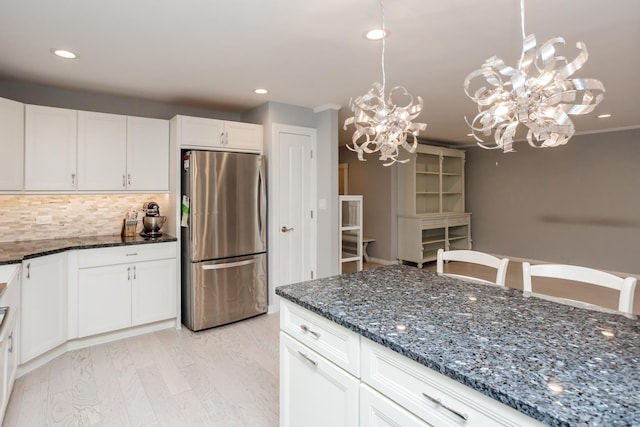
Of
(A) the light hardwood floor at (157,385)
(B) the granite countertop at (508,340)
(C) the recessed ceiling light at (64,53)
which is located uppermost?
(C) the recessed ceiling light at (64,53)

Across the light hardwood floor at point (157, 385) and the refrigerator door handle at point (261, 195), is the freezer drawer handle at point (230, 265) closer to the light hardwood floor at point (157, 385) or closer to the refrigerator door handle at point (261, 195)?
the refrigerator door handle at point (261, 195)

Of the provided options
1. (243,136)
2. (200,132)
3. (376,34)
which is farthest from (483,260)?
(200,132)

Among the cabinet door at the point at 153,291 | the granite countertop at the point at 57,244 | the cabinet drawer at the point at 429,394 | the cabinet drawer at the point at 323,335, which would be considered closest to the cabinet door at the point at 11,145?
the granite countertop at the point at 57,244

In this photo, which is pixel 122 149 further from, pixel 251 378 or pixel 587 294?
pixel 587 294

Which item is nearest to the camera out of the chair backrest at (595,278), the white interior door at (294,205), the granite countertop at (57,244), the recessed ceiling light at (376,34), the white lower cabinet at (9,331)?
the chair backrest at (595,278)

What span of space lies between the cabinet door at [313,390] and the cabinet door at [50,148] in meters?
2.66

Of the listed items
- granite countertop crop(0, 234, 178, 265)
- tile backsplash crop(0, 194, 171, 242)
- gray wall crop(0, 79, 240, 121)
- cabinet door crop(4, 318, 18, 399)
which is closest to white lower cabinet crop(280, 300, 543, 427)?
cabinet door crop(4, 318, 18, 399)

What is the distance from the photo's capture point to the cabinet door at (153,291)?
3.22 metres

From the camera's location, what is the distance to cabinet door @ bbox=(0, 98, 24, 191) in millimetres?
2680

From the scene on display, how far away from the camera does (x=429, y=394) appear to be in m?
1.02

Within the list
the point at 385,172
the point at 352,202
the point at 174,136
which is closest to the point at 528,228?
the point at 385,172

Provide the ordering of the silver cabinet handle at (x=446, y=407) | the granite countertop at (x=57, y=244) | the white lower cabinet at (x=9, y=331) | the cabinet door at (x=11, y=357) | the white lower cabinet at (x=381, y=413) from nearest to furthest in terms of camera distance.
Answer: the silver cabinet handle at (x=446, y=407), the white lower cabinet at (x=381, y=413), the white lower cabinet at (x=9, y=331), the cabinet door at (x=11, y=357), the granite countertop at (x=57, y=244)

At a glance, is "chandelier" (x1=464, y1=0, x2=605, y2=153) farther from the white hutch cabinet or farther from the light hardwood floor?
the white hutch cabinet

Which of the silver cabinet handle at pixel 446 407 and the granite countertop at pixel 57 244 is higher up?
the granite countertop at pixel 57 244
